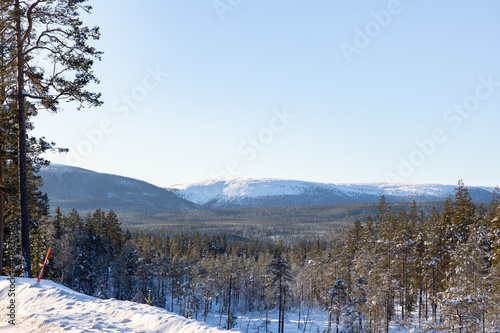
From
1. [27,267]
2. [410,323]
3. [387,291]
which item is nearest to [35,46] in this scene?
[27,267]

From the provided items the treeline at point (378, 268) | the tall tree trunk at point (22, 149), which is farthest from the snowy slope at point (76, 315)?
the treeline at point (378, 268)

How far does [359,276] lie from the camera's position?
143 feet

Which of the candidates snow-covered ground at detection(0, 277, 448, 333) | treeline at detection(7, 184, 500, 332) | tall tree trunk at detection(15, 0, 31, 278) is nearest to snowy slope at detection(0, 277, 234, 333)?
snow-covered ground at detection(0, 277, 448, 333)

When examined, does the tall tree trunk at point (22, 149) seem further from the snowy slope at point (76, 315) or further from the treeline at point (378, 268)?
the treeline at point (378, 268)

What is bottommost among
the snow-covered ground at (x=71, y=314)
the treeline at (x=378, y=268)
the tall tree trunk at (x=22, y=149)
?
the treeline at (x=378, y=268)

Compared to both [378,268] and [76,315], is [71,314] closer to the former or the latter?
[76,315]

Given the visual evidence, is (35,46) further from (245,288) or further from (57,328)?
(245,288)

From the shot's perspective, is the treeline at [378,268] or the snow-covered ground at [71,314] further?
the treeline at [378,268]

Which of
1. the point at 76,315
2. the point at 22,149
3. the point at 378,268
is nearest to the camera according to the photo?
the point at 76,315

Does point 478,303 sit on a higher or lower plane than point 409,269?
higher

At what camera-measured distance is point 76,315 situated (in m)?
9.84

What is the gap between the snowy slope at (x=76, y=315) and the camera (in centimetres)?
912

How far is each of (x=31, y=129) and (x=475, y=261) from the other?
34.6 m

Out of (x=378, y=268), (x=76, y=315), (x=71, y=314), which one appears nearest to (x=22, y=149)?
(x=71, y=314)
